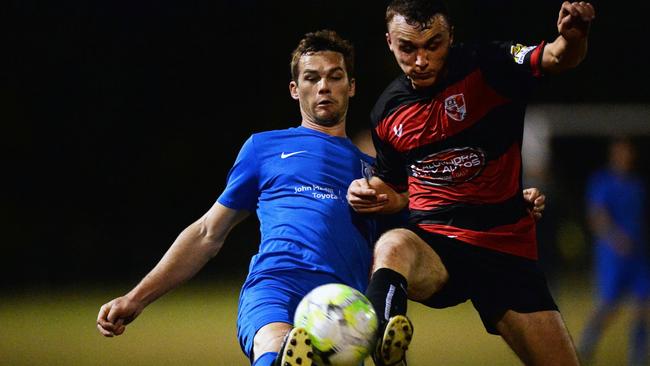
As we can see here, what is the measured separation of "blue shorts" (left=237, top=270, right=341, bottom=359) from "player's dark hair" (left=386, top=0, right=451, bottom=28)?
1.21 meters

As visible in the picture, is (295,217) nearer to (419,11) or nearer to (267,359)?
(267,359)

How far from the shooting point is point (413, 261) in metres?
4.21

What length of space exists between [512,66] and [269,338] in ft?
5.00

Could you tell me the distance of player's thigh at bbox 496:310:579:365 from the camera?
14.7ft

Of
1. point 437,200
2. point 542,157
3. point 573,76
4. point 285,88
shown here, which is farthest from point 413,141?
point 285,88

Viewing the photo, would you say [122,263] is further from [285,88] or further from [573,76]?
[573,76]

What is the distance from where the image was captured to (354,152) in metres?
5.12

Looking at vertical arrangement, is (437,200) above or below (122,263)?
above

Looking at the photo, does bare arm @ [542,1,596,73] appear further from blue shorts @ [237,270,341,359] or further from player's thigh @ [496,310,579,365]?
blue shorts @ [237,270,341,359]

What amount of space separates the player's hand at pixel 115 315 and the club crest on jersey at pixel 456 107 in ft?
5.68

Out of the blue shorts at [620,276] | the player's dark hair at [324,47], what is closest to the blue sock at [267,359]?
the player's dark hair at [324,47]

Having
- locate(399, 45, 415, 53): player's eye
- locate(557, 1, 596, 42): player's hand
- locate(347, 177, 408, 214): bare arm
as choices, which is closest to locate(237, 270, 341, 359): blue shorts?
locate(347, 177, 408, 214): bare arm

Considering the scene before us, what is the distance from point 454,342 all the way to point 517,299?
5537 mm

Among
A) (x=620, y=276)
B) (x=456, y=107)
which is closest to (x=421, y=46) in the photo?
(x=456, y=107)
